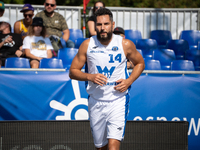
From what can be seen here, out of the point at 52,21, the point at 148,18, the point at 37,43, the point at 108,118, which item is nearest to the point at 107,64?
the point at 108,118

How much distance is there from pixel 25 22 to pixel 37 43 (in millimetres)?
1120

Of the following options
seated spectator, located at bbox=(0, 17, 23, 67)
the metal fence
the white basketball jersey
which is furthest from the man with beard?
the metal fence

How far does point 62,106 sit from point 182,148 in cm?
219

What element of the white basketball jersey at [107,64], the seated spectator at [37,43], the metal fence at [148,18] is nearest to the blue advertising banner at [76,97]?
the seated spectator at [37,43]

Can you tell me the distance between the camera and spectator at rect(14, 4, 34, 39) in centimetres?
758

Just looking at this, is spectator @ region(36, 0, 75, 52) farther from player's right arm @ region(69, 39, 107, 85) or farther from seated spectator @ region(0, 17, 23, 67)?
player's right arm @ region(69, 39, 107, 85)

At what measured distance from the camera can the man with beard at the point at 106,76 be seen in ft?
11.5

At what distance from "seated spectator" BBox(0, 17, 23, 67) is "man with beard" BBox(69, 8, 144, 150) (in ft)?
11.6

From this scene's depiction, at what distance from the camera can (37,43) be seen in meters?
6.95

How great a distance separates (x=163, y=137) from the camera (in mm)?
4312

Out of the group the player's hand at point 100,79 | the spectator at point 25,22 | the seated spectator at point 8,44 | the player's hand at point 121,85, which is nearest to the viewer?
the player's hand at point 100,79

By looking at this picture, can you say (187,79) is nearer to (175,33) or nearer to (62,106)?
(62,106)

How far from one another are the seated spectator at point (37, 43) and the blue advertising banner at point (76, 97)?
1.49 m

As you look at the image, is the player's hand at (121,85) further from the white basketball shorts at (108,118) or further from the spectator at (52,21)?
the spectator at (52,21)
